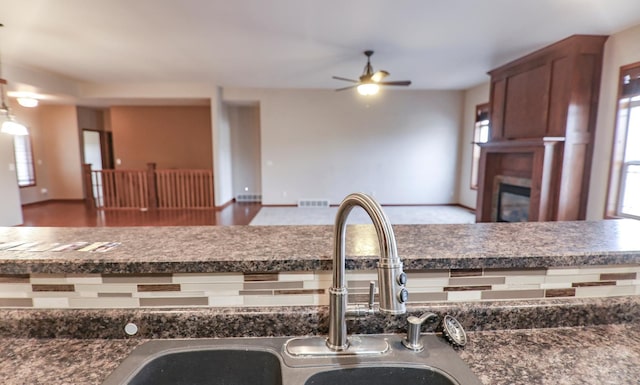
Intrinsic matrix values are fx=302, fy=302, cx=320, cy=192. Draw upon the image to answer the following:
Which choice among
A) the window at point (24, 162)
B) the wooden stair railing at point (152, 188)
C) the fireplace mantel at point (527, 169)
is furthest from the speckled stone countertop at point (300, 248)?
the window at point (24, 162)

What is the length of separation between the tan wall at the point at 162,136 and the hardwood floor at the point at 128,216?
1792 millimetres

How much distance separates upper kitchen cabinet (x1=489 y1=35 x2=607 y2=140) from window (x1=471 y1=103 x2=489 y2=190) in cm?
177

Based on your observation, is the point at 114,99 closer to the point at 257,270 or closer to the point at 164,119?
the point at 164,119

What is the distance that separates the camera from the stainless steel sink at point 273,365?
67cm

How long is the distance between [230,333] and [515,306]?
0.77 meters

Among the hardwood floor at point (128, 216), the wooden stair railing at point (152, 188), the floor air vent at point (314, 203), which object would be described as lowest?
the hardwood floor at point (128, 216)

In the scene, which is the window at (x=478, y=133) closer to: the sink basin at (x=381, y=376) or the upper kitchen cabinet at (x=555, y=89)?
the upper kitchen cabinet at (x=555, y=89)

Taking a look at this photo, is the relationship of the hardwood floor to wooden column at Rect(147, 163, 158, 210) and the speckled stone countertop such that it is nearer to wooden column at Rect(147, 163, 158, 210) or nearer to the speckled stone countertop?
wooden column at Rect(147, 163, 158, 210)

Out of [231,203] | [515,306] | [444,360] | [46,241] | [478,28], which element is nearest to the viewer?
[444,360]

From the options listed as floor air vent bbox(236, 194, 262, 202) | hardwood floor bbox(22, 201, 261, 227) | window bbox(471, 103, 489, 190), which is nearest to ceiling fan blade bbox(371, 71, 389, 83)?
window bbox(471, 103, 489, 190)

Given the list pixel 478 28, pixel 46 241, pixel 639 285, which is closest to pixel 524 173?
pixel 478 28

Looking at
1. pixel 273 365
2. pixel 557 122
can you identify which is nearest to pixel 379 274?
pixel 273 365

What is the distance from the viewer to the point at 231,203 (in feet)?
25.0

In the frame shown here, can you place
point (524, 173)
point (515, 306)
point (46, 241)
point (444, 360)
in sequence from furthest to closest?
point (524, 173)
point (46, 241)
point (515, 306)
point (444, 360)
